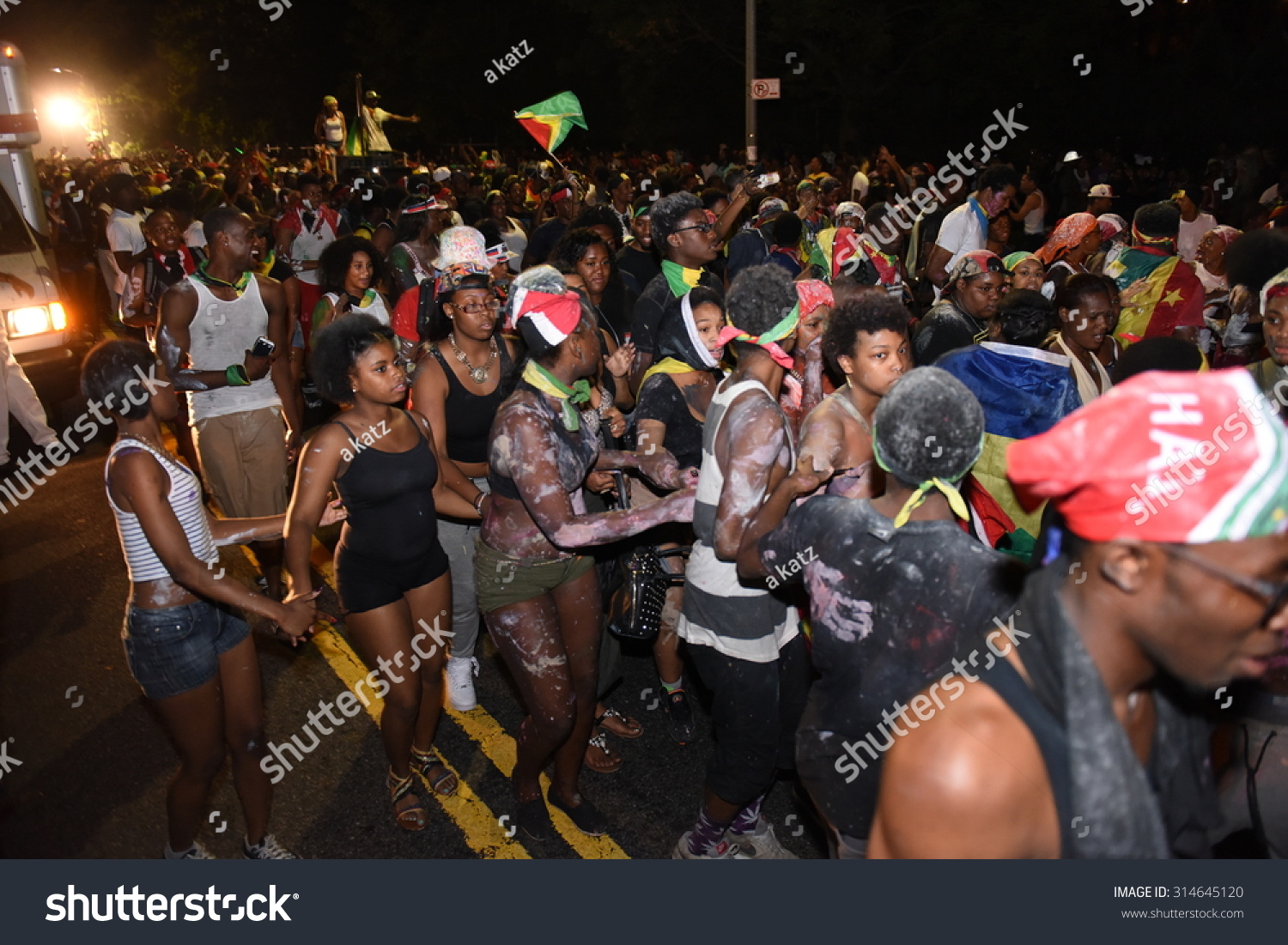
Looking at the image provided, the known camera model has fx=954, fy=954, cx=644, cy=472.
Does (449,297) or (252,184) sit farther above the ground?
(252,184)

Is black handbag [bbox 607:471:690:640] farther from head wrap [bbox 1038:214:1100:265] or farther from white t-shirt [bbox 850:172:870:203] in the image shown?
white t-shirt [bbox 850:172:870:203]

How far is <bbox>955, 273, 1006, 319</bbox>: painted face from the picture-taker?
18.3ft

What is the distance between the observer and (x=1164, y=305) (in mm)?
6172

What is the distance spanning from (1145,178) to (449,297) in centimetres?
1968

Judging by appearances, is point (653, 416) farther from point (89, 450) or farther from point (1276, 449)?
point (89, 450)

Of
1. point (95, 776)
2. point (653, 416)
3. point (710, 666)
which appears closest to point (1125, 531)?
point (710, 666)

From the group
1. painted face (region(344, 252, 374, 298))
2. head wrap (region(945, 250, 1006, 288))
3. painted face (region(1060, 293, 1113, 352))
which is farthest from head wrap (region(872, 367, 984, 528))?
painted face (region(344, 252, 374, 298))

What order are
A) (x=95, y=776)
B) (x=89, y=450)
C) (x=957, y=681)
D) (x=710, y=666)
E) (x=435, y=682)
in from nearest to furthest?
(x=957, y=681) → (x=710, y=666) → (x=435, y=682) → (x=95, y=776) → (x=89, y=450)

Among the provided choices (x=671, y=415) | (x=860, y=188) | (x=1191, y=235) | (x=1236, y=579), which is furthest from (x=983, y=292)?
(x=860, y=188)

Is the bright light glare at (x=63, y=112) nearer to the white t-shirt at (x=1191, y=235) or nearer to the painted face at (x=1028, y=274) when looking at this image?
the white t-shirt at (x=1191, y=235)

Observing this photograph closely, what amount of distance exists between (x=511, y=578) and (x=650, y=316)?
246 centimetres

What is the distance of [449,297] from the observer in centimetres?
486

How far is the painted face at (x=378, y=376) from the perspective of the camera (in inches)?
154
